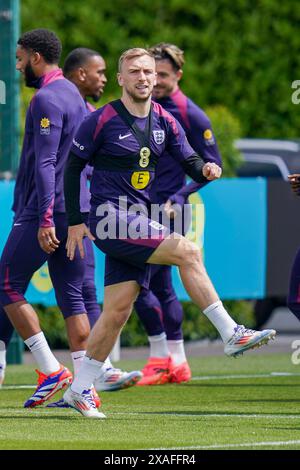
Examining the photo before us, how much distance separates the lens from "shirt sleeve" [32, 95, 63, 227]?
9.05m

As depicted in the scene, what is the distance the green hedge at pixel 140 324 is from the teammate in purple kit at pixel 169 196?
11.1 ft

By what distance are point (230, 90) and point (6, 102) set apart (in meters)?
11.0

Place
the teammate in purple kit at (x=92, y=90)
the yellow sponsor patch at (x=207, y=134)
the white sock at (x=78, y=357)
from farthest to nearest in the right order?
the yellow sponsor patch at (x=207, y=134) → the teammate in purple kit at (x=92, y=90) → the white sock at (x=78, y=357)

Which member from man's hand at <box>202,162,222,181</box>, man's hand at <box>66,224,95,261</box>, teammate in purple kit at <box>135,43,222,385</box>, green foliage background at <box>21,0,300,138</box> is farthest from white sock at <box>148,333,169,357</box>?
green foliage background at <box>21,0,300,138</box>

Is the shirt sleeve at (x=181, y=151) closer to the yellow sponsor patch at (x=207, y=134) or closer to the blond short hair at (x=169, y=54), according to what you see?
the yellow sponsor patch at (x=207, y=134)

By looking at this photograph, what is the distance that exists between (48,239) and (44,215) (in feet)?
0.49

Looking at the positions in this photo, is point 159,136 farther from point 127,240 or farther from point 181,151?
point 127,240

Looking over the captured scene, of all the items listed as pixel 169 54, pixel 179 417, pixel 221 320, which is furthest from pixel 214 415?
pixel 169 54

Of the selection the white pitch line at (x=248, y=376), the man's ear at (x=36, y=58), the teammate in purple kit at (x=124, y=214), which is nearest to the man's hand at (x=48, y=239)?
the teammate in purple kit at (x=124, y=214)

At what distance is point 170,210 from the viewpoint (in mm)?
10766

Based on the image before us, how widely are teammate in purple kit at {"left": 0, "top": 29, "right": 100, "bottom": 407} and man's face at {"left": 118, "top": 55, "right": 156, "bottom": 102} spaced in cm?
71

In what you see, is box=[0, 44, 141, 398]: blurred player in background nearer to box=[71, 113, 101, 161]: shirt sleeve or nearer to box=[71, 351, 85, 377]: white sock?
box=[71, 351, 85, 377]: white sock

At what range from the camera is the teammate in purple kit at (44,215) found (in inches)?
357
